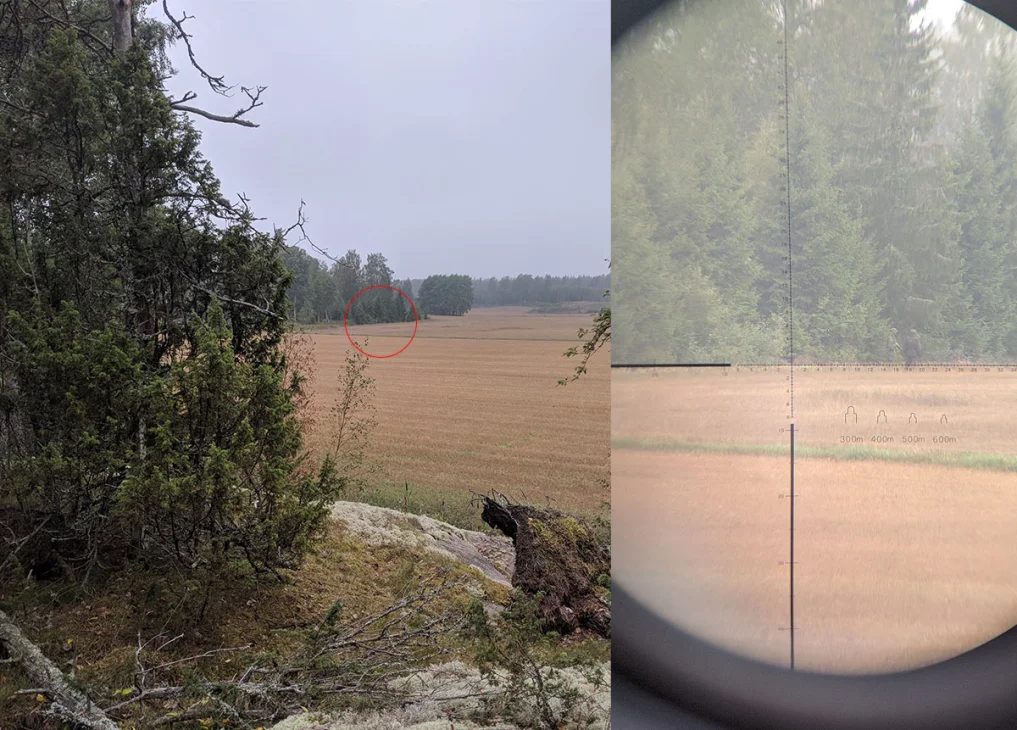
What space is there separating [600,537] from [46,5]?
121 inches

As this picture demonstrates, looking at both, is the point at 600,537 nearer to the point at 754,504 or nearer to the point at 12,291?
the point at 754,504

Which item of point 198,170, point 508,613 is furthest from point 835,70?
point 198,170

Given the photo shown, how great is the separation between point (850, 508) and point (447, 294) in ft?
5.51

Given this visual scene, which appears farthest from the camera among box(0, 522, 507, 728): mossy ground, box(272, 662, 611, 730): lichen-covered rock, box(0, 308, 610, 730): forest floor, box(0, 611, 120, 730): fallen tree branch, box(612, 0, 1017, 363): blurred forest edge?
box(0, 308, 610, 730): forest floor

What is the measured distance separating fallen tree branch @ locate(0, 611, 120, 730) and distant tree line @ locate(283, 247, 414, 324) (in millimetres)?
1302

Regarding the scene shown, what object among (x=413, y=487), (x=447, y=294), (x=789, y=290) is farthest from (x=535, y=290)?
(x=789, y=290)

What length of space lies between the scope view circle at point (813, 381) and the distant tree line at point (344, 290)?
1293 millimetres

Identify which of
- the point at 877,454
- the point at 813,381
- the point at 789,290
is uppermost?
the point at 789,290

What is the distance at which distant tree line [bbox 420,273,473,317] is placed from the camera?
307 cm

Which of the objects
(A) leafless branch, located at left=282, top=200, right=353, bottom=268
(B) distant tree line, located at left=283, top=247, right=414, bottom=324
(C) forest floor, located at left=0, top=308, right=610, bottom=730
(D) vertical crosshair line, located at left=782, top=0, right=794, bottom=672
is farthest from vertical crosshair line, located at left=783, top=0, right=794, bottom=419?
(A) leafless branch, located at left=282, top=200, right=353, bottom=268

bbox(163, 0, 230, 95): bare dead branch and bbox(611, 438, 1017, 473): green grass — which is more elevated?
bbox(163, 0, 230, 95): bare dead branch

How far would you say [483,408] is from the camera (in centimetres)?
329

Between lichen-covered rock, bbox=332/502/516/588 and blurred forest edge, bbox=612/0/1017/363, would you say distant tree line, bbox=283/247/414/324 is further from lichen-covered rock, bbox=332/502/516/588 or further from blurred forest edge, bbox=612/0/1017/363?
blurred forest edge, bbox=612/0/1017/363

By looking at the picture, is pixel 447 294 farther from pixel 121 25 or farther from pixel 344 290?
pixel 121 25
